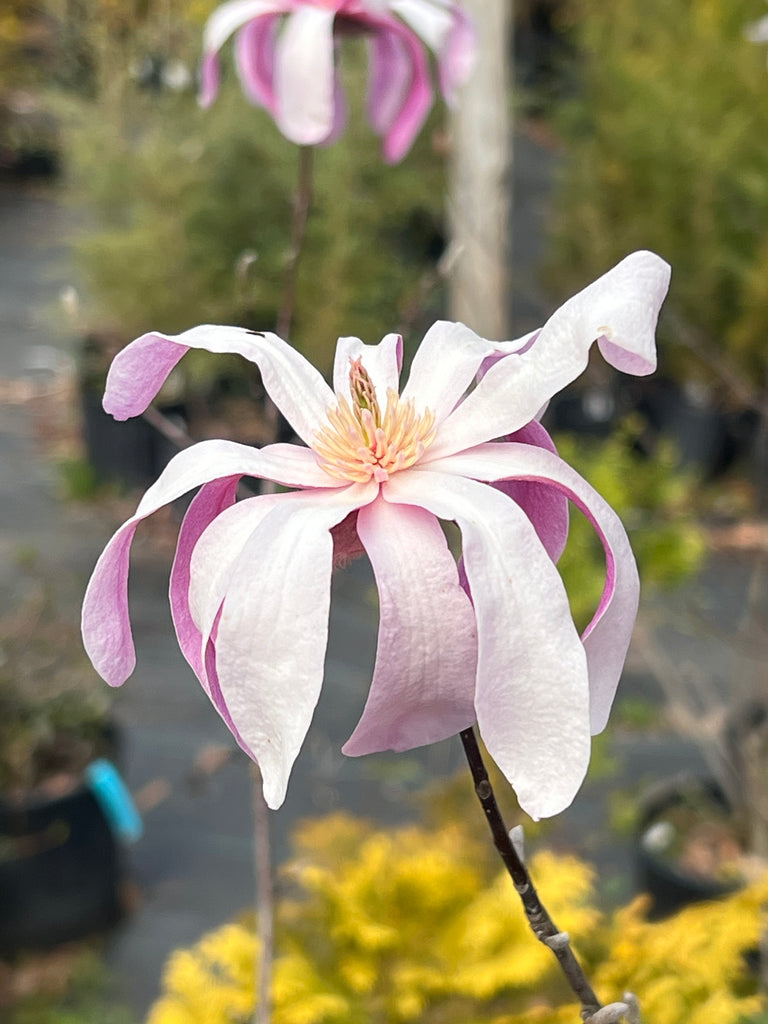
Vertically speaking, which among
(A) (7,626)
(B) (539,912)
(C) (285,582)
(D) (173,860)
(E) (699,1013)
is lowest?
(D) (173,860)

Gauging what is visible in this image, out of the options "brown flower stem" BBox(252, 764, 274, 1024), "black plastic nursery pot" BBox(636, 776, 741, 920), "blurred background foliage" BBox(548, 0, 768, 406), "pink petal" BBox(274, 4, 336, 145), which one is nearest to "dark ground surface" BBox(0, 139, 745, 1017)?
"black plastic nursery pot" BBox(636, 776, 741, 920)

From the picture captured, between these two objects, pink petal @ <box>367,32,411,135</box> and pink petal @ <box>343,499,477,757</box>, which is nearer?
pink petal @ <box>343,499,477,757</box>

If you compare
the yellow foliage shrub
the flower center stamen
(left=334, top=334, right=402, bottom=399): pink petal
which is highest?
(left=334, top=334, right=402, bottom=399): pink petal

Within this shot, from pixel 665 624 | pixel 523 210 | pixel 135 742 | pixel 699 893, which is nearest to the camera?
pixel 699 893

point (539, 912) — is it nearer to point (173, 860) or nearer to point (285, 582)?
point (285, 582)

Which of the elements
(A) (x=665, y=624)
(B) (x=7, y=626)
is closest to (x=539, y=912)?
(B) (x=7, y=626)

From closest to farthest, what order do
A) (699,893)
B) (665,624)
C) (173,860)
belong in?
(699,893)
(173,860)
(665,624)

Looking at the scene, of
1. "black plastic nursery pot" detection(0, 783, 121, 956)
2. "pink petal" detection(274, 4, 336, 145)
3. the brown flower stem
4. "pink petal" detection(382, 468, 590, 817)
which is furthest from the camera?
"black plastic nursery pot" detection(0, 783, 121, 956)

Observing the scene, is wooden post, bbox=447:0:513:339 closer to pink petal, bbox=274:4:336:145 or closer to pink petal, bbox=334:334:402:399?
pink petal, bbox=274:4:336:145
